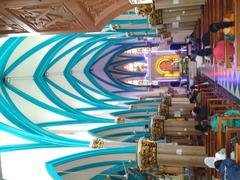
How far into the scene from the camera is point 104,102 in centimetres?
1603

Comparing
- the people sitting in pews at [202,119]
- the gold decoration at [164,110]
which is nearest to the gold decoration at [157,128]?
the gold decoration at [164,110]

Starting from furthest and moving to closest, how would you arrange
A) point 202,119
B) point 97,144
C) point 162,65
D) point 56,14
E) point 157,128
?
point 162,65, point 157,128, point 97,144, point 202,119, point 56,14

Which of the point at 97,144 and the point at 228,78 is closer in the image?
the point at 228,78

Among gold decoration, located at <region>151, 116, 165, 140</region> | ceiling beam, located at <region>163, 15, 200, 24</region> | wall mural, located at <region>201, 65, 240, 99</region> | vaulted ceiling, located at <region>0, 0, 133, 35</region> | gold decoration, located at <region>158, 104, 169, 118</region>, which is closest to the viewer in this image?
vaulted ceiling, located at <region>0, 0, 133, 35</region>

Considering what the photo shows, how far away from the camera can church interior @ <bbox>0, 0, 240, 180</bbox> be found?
498 cm

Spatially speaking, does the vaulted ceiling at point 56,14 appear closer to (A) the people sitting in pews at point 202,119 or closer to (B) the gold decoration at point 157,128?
(A) the people sitting in pews at point 202,119

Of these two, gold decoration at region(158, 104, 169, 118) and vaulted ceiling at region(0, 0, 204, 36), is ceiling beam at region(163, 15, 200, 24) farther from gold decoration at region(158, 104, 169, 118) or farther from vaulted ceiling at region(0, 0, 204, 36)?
vaulted ceiling at region(0, 0, 204, 36)

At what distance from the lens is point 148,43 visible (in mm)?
21078

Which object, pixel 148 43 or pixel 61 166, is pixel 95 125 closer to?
pixel 61 166

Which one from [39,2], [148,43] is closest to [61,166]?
[39,2]

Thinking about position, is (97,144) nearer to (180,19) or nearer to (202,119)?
(202,119)

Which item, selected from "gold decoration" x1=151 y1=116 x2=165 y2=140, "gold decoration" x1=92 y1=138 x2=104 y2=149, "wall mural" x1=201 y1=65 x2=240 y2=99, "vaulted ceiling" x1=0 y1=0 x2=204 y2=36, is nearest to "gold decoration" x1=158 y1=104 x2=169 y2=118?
"gold decoration" x1=151 y1=116 x2=165 y2=140

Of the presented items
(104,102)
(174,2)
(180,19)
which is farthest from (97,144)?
(104,102)

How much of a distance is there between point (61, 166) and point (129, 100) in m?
9.49
